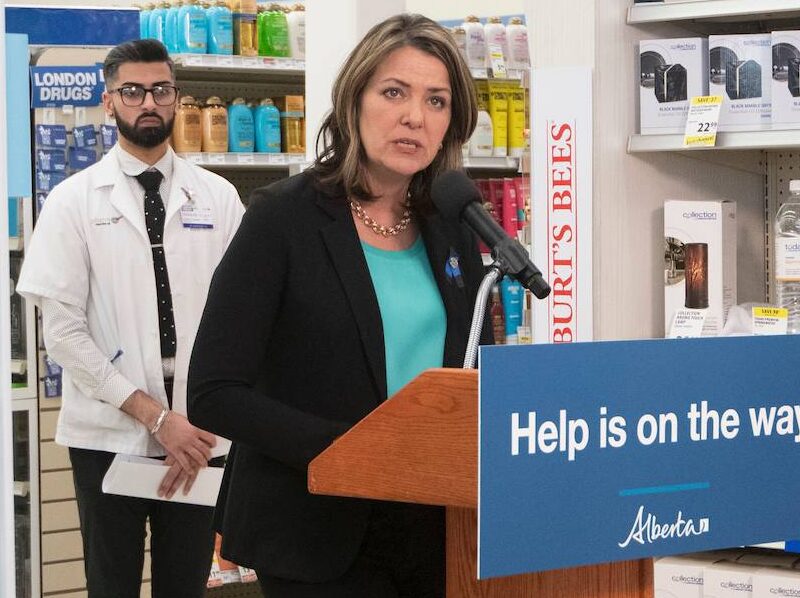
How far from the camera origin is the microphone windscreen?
5.13 feet

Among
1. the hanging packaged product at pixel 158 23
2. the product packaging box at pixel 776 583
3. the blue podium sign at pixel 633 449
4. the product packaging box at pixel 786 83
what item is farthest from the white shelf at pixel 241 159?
the blue podium sign at pixel 633 449

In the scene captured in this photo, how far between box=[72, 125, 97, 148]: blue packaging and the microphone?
3.06 metres

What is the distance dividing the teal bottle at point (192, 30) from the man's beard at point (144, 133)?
1514mm

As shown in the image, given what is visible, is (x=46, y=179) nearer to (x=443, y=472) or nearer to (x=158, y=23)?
(x=158, y=23)

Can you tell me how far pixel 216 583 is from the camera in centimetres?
484

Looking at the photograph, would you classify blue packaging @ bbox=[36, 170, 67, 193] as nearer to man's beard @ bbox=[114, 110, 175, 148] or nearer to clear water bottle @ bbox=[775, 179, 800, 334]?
man's beard @ bbox=[114, 110, 175, 148]

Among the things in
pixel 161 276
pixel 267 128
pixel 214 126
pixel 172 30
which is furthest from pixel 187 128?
pixel 161 276

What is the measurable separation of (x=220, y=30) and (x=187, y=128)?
483mm

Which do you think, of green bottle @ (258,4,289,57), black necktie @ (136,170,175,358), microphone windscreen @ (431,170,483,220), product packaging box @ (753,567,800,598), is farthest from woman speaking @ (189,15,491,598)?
green bottle @ (258,4,289,57)

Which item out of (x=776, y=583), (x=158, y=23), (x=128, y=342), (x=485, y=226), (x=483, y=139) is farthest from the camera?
(x=158, y=23)

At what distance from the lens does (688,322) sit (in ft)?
9.97

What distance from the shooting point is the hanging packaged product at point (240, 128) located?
522 cm

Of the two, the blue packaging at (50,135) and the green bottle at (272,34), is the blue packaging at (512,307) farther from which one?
the blue packaging at (50,135)

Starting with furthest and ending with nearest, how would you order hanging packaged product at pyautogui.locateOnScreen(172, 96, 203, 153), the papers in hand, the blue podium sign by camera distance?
hanging packaged product at pyautogui.locateOnScreen(172, 96, 203, 153), the papers in hand, the blue podium sign
